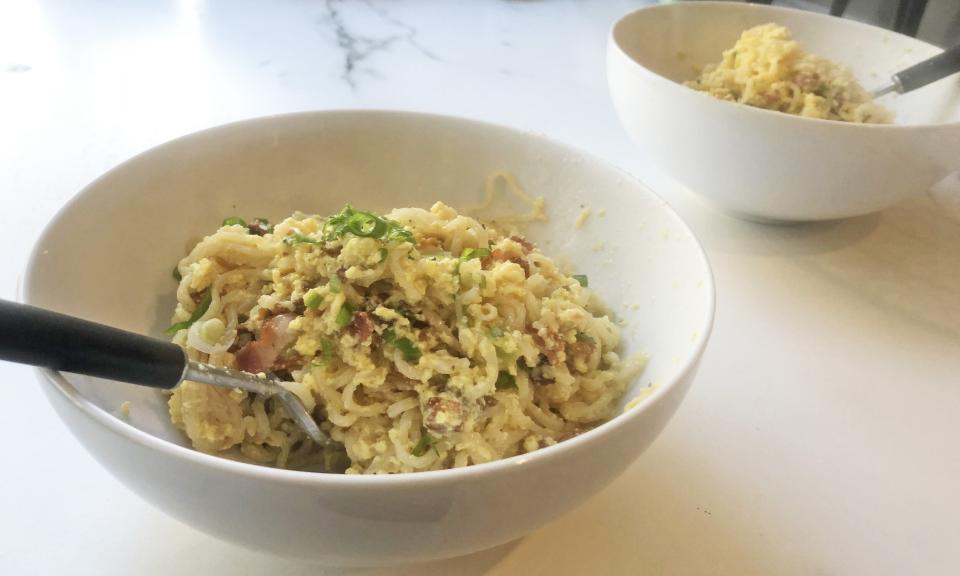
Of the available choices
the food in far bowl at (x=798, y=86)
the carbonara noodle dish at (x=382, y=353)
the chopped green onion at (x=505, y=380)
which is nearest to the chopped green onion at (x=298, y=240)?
the carbonara noodle dish at (x=382, y=353)

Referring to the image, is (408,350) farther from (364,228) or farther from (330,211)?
(330,211)

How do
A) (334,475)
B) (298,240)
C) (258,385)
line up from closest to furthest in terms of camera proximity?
1. (334,475)
2. (258,385)
3. (298,240)

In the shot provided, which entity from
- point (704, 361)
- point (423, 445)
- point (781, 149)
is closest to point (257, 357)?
point (423, 445)

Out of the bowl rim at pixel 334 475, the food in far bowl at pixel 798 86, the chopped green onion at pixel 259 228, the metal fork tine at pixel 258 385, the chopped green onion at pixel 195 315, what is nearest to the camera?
the bowl rim at pixel 334 475

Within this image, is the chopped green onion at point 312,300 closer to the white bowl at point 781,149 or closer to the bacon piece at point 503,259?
the bacon piece at point 503,259

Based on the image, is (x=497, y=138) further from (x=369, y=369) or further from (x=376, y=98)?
(x=376, y=98)

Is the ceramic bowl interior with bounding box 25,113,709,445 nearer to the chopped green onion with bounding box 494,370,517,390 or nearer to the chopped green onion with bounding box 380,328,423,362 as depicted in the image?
the chopped green onion with bounding box 494,370,517,390
